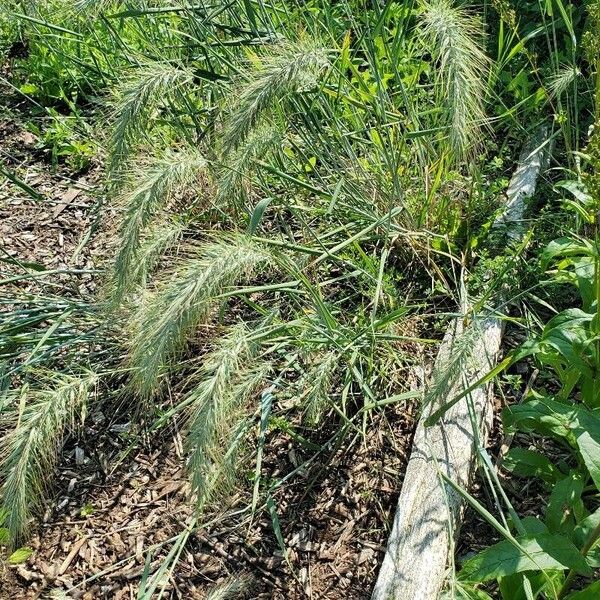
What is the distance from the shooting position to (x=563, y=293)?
2.89m

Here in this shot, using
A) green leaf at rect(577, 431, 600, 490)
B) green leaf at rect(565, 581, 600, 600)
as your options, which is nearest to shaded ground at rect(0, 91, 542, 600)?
green leaf at rect(565, 581, 600, 600)

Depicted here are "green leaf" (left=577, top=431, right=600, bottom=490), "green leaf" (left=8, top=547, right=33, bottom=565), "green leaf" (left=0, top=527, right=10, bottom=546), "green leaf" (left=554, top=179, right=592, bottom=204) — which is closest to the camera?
"green leaf" (left=577, top=431, right=600, bottom=490)

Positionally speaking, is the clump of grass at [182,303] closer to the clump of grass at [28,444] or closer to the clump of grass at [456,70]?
the clump of grass at [28,444]

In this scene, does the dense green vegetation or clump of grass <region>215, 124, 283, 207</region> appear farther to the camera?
clump of grass <region>215, 124, 283, 207</region>

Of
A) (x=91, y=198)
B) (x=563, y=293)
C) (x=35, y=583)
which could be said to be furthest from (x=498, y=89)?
(x=35, y=583)

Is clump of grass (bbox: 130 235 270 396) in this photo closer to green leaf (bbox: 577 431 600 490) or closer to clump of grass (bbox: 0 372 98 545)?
clump of grass (bbox: 0 372 98 545)

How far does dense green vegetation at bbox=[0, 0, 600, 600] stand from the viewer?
220cm

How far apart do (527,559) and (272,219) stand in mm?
1946

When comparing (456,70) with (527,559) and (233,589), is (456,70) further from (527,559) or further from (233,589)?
(233,589)

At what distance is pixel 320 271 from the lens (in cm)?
320

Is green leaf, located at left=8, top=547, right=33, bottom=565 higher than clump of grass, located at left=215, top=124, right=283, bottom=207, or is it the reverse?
clump of grass, located at left=215, top=124, right=283, bottom=207

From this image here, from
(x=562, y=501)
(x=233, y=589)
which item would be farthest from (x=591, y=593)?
(x=233, y=589)

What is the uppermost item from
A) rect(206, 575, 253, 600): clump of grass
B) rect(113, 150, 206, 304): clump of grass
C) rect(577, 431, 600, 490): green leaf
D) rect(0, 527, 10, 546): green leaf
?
rect(113, 150, 206, 304): clump of grass

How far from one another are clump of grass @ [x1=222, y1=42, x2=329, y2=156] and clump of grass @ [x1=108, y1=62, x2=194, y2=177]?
252 millimetres
